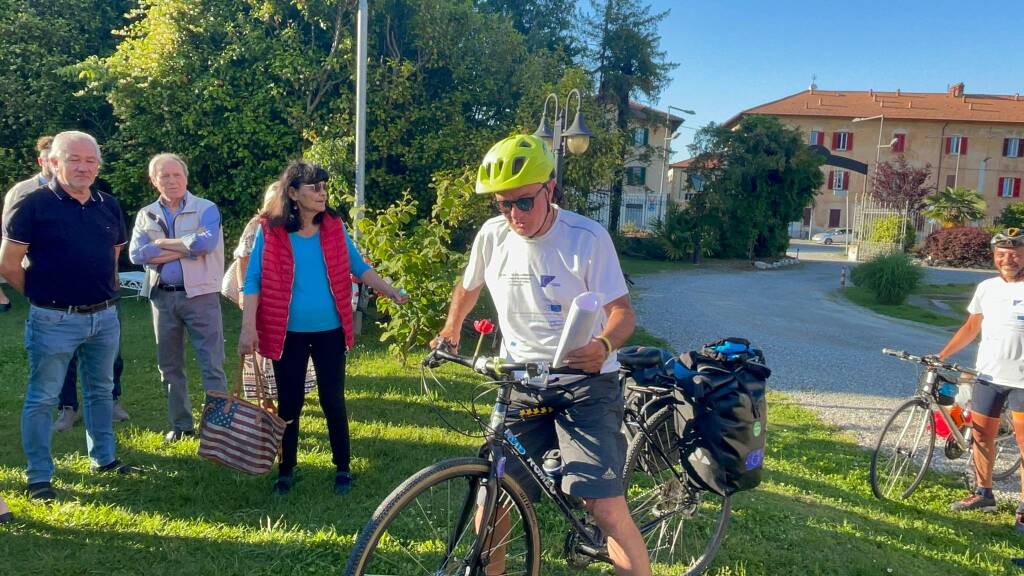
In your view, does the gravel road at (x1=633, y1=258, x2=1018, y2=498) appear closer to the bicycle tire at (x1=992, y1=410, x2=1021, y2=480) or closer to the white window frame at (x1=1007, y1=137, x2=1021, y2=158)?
the bicycle tire at (x1=992, y1=410, x2=1021, y2=480)

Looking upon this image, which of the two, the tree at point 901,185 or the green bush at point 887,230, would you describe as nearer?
the green bush at point 887,230

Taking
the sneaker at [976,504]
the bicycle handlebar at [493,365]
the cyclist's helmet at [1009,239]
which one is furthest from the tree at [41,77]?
the sneaker at [976,504]

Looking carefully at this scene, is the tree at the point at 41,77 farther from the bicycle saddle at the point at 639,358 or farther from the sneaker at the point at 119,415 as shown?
the bicycle saddle at the point at 639,358

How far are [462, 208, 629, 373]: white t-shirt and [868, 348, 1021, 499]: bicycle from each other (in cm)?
317

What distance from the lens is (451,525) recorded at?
2619 millimetres

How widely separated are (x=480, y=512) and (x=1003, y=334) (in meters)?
3.85

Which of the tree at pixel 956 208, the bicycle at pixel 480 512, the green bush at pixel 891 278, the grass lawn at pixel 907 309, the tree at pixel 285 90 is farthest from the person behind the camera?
the tree at pixel 956 208

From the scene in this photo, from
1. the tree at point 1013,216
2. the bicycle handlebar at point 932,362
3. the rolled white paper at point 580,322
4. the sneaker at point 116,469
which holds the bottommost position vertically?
the sneaker at point 116,469

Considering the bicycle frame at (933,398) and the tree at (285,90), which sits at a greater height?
the tree at (285,90)

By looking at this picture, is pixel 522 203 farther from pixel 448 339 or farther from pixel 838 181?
pixel 838 181

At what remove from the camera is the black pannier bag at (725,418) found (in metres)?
3.03

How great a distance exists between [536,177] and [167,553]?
2581 millimetres

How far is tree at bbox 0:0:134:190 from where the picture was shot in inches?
507

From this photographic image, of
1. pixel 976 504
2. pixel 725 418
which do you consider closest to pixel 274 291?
pixel 725 418
